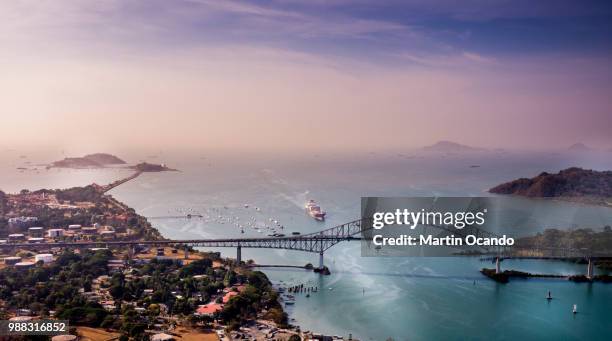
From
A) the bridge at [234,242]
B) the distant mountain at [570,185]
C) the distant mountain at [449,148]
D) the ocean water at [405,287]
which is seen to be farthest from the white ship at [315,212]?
the distant mountain at [449,148]

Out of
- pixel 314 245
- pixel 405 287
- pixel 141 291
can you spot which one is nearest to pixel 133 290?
pixel 141 291

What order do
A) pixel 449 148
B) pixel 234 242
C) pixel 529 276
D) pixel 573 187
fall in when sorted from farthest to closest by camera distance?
1. pixel 449 148
2. pixel 573 187
3. pixel 234 242
4. pixel 529 276

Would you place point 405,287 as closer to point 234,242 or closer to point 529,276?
point 529,276

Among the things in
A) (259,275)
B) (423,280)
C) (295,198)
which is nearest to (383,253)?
(423,280)

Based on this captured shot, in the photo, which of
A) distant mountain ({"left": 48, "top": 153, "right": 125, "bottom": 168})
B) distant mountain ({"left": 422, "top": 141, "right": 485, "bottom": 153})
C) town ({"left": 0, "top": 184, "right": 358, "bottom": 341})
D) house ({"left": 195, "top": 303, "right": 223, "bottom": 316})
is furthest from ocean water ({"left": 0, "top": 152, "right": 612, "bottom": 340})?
distant mountain ({"left": 422, "top": 141, "right": 485, "bottom": 153})

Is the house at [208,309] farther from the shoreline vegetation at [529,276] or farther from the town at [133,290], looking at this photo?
the shoreline vegetation at [529,276]

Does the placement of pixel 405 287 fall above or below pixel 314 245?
below
